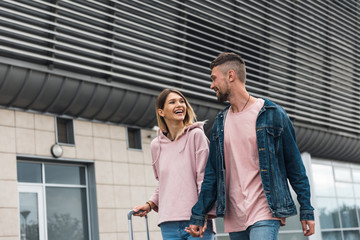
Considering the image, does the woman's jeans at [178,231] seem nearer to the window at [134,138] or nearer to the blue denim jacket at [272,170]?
the blue denim jacket at [272,170]

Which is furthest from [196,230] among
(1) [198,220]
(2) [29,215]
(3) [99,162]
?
(3) [99,162]

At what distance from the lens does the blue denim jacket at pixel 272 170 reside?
3.63 m

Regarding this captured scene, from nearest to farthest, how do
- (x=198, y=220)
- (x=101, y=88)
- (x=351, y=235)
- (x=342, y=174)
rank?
(x=198, y=220), (x=101, y=88), (x=351, y=235), (x=342, y=174)

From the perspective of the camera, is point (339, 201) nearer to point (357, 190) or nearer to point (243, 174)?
point (357, 190)

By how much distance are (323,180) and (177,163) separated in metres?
18.0

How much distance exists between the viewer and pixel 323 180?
2139 cm

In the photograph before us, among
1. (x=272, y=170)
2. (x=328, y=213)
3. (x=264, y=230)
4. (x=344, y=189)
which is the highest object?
(x=344, y=189)

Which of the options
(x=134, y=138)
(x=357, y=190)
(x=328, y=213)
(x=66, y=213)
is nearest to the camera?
(x=66, y=213)

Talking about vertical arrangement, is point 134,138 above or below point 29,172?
above

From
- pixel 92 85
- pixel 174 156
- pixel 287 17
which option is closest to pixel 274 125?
pixel 174 156

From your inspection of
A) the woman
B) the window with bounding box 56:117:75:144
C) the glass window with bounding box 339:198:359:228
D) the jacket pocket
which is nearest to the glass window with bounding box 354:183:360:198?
the glass window with bounding box 339:198:359:228

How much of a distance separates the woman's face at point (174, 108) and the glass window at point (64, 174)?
8.62 metres

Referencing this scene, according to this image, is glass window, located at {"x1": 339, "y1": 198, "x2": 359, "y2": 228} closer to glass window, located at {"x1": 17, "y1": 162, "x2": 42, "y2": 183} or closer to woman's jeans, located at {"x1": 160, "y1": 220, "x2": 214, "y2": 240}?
glass window, located at {"x1": 17, "y1": 162, "x2": 42, "y2": 183}

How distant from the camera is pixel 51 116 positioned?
1281cm
